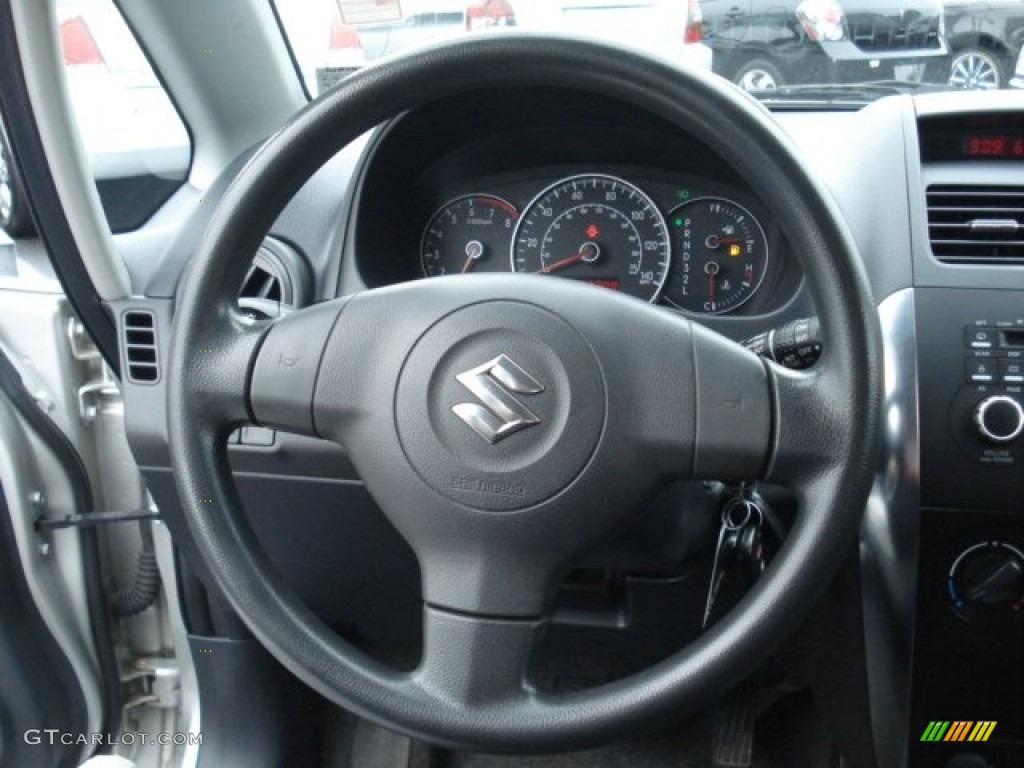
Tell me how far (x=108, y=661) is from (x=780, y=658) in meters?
1.06

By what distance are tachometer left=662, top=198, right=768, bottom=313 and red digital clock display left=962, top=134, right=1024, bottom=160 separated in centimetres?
28

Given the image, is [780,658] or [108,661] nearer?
[780,658]

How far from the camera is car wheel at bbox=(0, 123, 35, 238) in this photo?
149cm

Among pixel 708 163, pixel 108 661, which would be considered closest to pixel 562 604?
pixel 708 163

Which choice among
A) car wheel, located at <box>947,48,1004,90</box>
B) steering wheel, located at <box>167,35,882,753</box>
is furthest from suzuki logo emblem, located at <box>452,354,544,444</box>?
car wheel, located at <box>947,48,1004,90</box>

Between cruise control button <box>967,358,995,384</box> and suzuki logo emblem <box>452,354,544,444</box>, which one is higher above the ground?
suzuki logo emblem <box>452,354,544,444</box>

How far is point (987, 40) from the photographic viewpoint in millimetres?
1392

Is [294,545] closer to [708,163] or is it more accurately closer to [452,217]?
[452,217]

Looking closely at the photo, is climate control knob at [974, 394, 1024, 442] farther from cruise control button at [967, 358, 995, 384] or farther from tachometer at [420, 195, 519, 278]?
tachometer at [420, 195, 519, 278]

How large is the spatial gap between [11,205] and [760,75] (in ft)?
3.61

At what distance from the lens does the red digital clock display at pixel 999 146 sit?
123 cm

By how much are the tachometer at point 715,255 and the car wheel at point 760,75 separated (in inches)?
7.7

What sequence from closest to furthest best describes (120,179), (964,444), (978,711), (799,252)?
(799,252) < (964,444) < (978,711) < (120,179)

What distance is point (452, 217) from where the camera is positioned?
1.49 m
